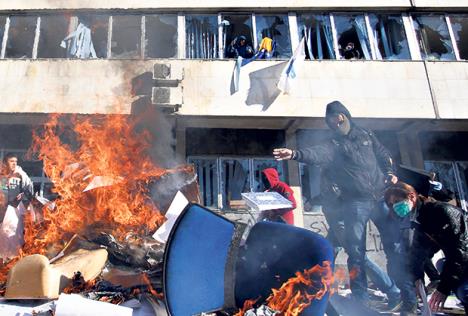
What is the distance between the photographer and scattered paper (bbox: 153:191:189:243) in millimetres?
5680

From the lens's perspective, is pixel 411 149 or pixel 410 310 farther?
pixel 411 149

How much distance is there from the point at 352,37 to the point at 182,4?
5.03 meters

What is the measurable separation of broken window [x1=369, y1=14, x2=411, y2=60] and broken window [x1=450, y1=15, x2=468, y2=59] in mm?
1633

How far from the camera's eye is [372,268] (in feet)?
15.6

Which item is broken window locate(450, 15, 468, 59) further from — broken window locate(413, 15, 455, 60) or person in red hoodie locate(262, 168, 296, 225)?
person in red hoodie locate(262, 168, 296, 225)

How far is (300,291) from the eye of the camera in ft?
10.6

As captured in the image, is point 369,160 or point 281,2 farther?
point 281,2

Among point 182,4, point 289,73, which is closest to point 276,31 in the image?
point 289,73

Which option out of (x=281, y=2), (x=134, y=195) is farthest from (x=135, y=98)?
(x=281, y=2)

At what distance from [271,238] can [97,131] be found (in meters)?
6.74

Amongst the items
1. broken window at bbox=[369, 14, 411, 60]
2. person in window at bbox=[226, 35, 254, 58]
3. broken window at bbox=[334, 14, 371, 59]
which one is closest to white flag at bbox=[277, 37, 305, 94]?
person in window at bbox=[226, 35, 254, 58]

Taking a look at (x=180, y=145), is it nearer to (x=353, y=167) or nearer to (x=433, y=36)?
(x=353, y=167)

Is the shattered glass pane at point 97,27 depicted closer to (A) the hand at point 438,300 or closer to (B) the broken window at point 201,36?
(B) the broken window at point 201,36

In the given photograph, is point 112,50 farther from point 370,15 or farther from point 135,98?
point 370,15
